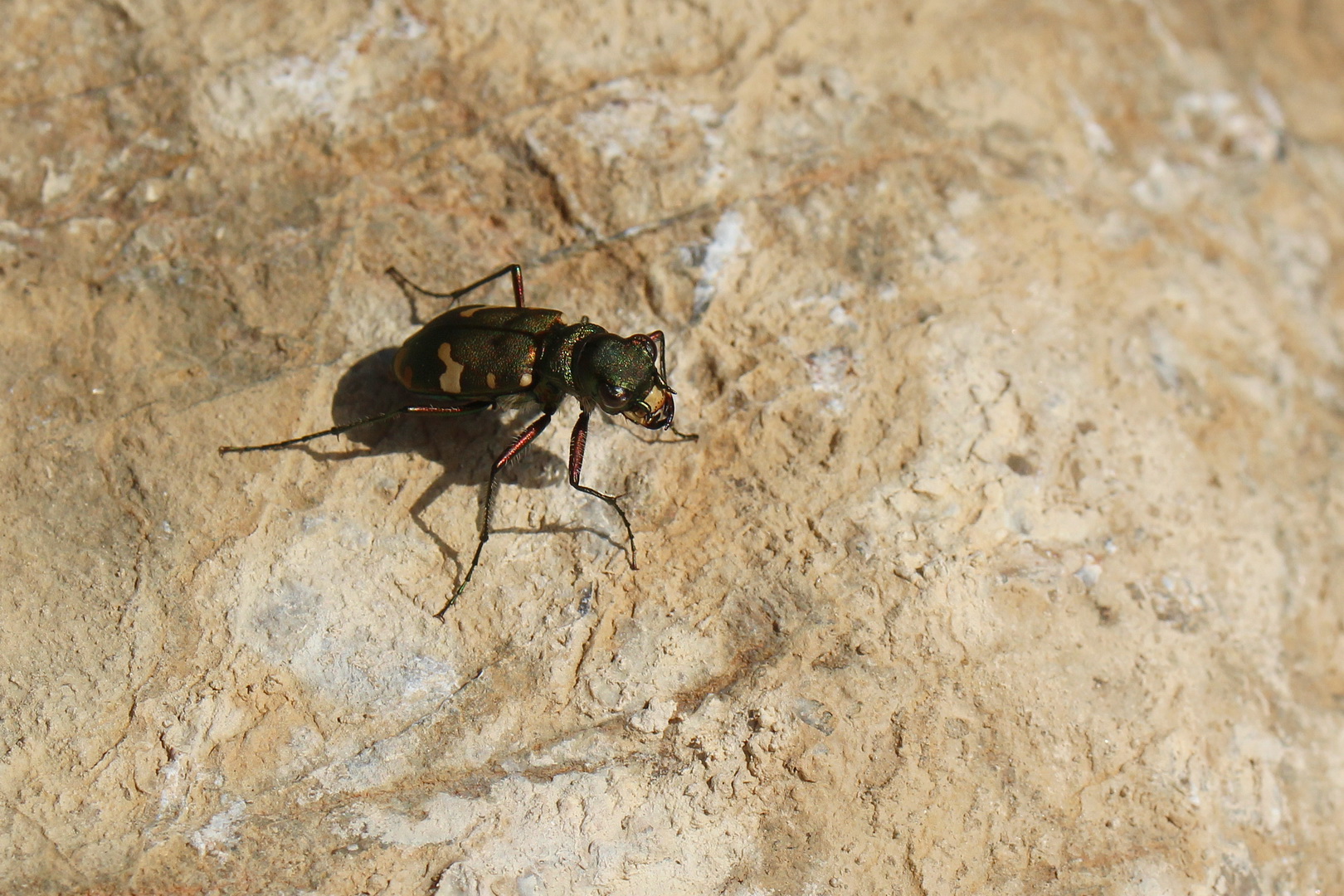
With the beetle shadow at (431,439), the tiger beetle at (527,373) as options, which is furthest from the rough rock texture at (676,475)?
the tiger beetle at (527,373)

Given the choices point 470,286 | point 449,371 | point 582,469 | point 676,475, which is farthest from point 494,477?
point 470,286

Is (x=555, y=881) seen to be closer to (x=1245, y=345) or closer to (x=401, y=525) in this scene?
(x=401, y=525)

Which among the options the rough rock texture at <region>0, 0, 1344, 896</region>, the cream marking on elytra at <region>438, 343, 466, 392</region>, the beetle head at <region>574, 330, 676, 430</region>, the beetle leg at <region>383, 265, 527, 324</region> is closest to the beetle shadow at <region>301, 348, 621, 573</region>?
the rough rock texture at <region>0, 0, 1344, 896</region>

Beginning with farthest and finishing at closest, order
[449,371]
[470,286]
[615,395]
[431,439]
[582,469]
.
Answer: [470,286] → [431,439] → [582,469] → [449,371] → [615,395]

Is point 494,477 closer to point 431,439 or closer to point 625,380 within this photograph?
point 431,439

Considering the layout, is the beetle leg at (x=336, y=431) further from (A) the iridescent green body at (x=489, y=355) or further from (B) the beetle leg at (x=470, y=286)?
(B) the beetle leg at (x=470, y=286)

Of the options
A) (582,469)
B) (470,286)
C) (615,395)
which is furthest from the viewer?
(470,286)

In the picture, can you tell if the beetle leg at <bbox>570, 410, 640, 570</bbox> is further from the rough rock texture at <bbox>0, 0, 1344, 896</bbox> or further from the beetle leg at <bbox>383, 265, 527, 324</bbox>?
the beetle leg at <bbox>383, 265, 527, 324</bbox>

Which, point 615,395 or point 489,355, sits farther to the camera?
point 489,355
